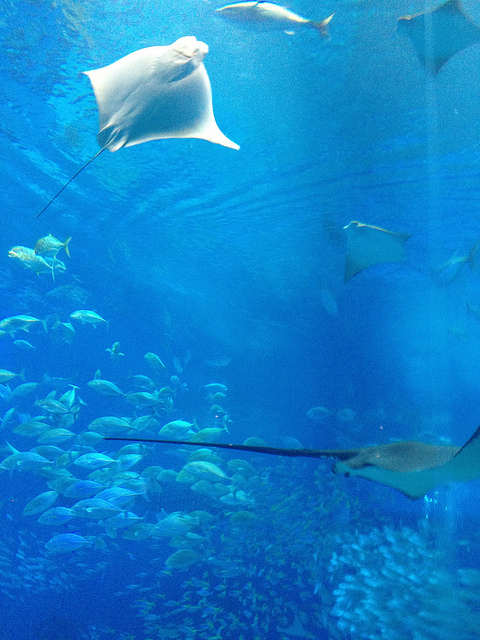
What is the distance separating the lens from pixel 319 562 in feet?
20.1

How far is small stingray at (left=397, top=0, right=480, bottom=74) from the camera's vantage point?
149 inches

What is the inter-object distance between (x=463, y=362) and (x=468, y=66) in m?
26.6

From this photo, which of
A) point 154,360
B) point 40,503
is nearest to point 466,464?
point 40,503

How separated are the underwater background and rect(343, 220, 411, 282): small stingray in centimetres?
189

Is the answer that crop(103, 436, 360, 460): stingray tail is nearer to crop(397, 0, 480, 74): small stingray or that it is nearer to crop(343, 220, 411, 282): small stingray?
crop(397, 0, 480, 74): small stingray

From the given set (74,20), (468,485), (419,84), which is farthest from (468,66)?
(468,485)

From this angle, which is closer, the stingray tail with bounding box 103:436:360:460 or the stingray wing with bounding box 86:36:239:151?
the stingray tail with bounding box 103:436:360:460

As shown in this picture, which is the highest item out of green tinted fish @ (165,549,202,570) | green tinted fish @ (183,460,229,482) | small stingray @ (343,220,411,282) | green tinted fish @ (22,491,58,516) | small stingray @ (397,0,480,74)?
small stingray @ (397,0,480,74)

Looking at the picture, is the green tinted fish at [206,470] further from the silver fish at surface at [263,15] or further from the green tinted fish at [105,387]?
the silver fish at surface at [263,15]

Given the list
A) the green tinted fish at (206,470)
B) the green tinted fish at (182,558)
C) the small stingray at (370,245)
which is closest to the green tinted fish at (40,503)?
the green tinted fish at (182,558)

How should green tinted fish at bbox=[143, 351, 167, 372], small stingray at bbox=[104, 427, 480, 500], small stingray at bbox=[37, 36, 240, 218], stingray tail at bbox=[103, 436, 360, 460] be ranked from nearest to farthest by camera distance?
stingray tail at bbox=[103, 436, 360, 460] < small stingray at bbox=[104, 427, 480, 500] < small stingray at bbox=[37, 36, 240, 218] < green tinted fish at bbox=[143, 351, 167, 372]

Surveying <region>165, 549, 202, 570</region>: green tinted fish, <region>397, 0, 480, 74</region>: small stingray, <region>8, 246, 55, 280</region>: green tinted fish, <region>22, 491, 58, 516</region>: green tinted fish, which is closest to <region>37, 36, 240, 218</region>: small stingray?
<region>397, 0, 480, 74</region>: small stingray

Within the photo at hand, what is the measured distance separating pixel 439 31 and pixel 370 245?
3387 mm

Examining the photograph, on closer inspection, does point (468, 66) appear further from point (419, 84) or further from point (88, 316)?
point (88, 316)
